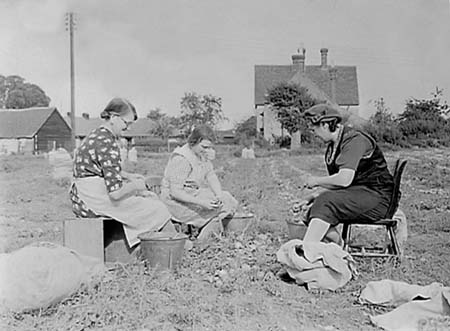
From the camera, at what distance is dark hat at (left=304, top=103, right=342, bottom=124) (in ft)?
12.5

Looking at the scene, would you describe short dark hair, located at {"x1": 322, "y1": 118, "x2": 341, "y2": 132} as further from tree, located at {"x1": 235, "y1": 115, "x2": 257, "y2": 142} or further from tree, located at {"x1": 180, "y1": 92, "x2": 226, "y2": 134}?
tree, located at {"x1": 235, "y1": 115, "x2": 257, "y2": 142}

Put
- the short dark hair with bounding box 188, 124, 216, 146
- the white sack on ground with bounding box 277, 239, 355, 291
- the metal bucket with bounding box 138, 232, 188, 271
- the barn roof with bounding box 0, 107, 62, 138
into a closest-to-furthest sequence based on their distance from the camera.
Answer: the white sack on ground with bounding box 277, 239, 355, 291, the metal bucket with bounding box 138, 232, 188, 271, the short dark hair with bounding box 188, 124, 216, 146, the barn roof with bounding box 0, 107, 62, 138

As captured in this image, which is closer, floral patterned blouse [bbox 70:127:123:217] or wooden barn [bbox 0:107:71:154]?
floral patterned blouse [bbox 70:127:123:217]

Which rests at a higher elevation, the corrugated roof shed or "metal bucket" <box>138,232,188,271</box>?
the corrugated roof shed

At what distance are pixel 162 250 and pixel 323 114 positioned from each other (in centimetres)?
138

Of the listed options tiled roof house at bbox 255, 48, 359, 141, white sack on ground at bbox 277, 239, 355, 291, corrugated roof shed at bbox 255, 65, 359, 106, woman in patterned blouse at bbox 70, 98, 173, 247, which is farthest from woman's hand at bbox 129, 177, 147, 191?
tiled roof house at bbox 255, 48, 359, 141

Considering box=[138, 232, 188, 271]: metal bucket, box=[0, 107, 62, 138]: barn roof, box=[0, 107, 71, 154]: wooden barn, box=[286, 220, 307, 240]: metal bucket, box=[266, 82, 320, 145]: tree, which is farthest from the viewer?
box=[266, 82, 320, 145]: tree

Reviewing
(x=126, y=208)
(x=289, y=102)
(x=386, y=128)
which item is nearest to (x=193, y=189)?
(x=126, y=208)

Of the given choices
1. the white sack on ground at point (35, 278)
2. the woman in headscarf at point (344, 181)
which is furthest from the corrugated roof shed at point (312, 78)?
the white sack on ground at point (35, 278)

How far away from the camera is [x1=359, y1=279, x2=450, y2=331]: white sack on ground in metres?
2.70

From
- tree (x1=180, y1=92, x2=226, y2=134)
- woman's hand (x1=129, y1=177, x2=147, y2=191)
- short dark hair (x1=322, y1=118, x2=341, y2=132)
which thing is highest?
tree (x1=180, y1=92, x2=226, y2=134)

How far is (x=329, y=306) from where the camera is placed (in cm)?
310

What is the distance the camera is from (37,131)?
91.0ft

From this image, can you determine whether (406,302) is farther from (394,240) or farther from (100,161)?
(100,161)
